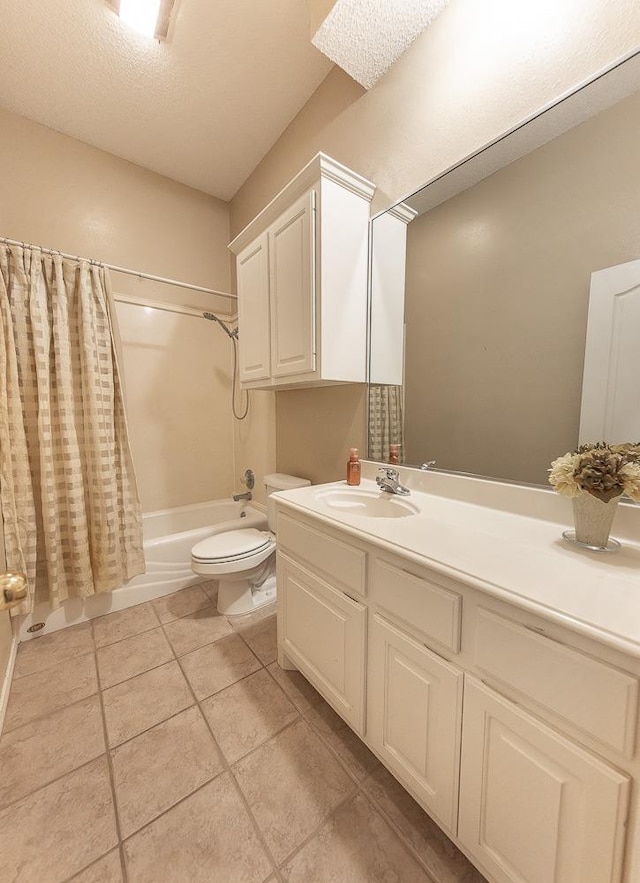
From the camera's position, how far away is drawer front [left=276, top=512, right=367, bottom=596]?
39.2 inches

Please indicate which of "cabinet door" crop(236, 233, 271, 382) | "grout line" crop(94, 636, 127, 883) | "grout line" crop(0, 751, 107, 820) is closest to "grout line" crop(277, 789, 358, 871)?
"grout line" crop(94, 636, 127, 883)

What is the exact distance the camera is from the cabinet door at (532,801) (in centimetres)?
55

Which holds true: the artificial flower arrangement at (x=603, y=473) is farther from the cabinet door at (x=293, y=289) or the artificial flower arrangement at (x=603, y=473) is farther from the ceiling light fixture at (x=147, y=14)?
the ceiling light fixture at (x=147, y=14)

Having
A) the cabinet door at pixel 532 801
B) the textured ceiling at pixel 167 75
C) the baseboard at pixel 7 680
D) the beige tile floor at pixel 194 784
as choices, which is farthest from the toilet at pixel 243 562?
the textured ceiling at pixel 167 75

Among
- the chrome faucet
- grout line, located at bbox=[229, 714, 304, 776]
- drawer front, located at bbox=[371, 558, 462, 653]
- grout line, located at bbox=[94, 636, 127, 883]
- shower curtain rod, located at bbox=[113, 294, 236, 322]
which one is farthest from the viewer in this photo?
shower curtain rod, located at bbox=[113, 294, 236, 322]

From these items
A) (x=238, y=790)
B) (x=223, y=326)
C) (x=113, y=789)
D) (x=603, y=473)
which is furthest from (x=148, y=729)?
(x=223, y=326)

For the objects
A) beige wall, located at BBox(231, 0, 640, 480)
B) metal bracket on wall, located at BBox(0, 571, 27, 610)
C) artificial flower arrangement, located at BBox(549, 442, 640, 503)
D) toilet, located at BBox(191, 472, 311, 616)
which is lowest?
toilet, located at BBox(191, 472, 311, 616)

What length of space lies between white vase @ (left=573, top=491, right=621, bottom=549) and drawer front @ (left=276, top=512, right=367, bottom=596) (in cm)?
58

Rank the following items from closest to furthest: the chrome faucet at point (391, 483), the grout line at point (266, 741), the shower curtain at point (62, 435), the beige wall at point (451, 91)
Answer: the beige wall at point (451, 91)
the grout line at point (266, 741)
the chrome faucet at point (391, 483)
the shower curtain at point (62, 435)

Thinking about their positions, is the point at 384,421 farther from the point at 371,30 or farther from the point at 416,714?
the point at 371,30

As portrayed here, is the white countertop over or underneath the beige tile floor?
over

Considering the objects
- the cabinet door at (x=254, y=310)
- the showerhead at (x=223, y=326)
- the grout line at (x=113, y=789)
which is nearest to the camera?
the grout line at (x=113, y=789)

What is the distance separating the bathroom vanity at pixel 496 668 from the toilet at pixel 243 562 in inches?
28.0

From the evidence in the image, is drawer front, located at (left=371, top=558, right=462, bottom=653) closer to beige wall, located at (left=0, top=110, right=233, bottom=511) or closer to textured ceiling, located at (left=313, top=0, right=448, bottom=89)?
textured ceiling, located at (left=313, top=0, right=448, bottom=89)
